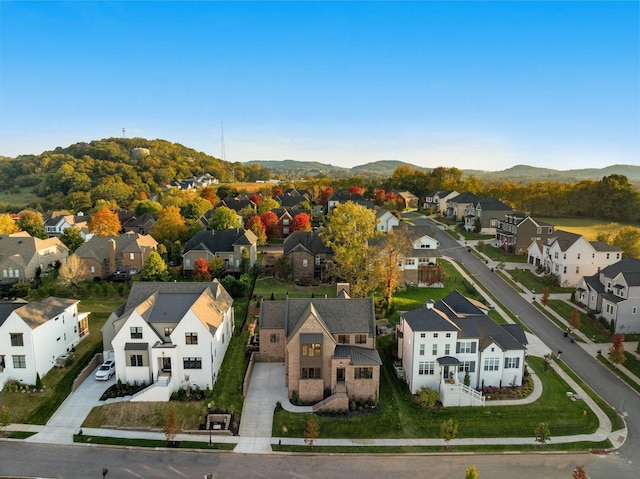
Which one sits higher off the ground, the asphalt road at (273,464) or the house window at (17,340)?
the house window at (17,340)

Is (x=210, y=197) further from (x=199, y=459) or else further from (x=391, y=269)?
(x=199, y=459)

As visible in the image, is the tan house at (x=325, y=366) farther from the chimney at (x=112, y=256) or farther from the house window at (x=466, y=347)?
the chimney at (x=112, y=256)

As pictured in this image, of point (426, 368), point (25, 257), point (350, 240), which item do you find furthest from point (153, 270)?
point (426, 368)

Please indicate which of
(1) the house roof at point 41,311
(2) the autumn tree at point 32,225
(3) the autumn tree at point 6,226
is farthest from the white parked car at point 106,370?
(3) the autumn tree at point 6,226

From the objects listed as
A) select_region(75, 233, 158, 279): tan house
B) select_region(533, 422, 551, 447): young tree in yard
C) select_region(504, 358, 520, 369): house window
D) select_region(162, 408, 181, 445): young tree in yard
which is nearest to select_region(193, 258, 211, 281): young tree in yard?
select_region(75, 233, 158, 279): tan house

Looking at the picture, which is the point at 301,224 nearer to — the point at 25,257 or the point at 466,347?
the point at 25,257

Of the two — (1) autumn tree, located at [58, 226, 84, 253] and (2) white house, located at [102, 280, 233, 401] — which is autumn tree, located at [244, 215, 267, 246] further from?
(2) white house, located at [102, 280, 233, 401]

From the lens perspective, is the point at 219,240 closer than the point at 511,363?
No
